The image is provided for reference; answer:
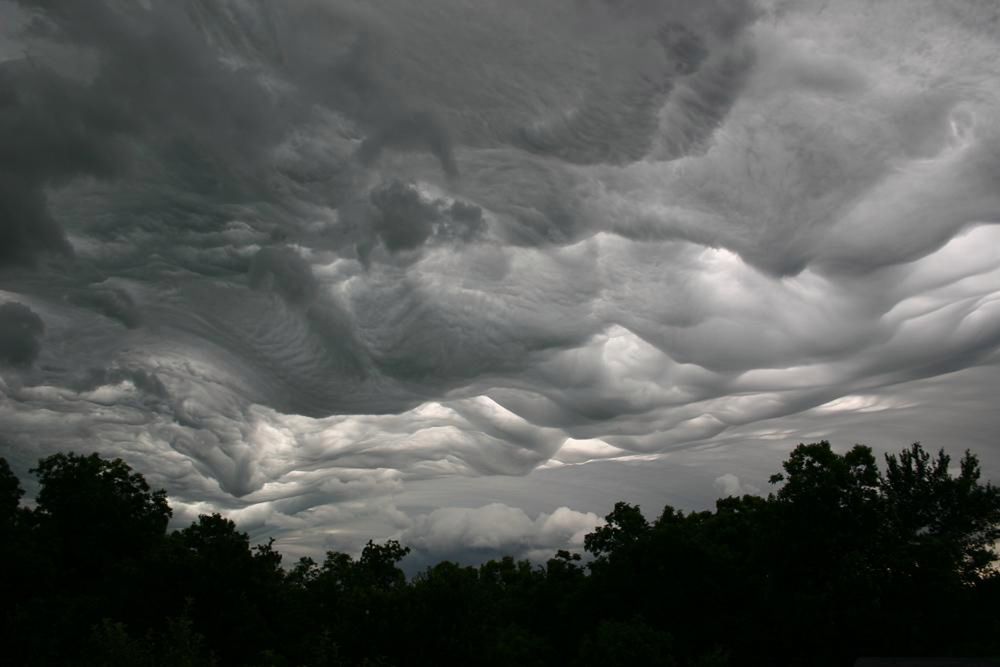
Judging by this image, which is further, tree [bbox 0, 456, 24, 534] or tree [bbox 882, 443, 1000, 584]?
tree [bbox 0, 456, 24, 534]

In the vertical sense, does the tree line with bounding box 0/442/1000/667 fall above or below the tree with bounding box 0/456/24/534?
below

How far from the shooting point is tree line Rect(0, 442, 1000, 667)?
40438mm

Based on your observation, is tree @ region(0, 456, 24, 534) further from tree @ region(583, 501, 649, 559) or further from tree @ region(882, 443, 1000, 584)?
tree @ region(882, 443, 1000, 584)

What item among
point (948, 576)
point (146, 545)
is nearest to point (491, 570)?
point (146, 545)

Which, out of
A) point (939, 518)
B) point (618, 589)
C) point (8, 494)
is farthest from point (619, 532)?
point (8, 494)

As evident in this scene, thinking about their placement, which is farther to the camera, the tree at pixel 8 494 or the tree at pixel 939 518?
the tree at pixel 8 494

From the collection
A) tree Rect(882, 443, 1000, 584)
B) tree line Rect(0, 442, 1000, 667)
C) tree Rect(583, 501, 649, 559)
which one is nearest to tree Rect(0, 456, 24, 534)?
tree line Rect(0, 442, 1000, 667)

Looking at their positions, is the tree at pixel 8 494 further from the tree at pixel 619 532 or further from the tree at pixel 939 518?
the tree at pixel 939 518

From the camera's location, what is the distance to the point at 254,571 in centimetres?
4847

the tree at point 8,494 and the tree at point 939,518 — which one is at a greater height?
the tree at point 8,494

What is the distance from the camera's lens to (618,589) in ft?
Answer: 167

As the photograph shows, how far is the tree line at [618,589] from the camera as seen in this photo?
4044 cm

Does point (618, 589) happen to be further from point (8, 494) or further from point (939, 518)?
point (8, 494)

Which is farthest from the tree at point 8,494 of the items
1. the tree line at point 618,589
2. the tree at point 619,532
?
the tree at point 619,532
